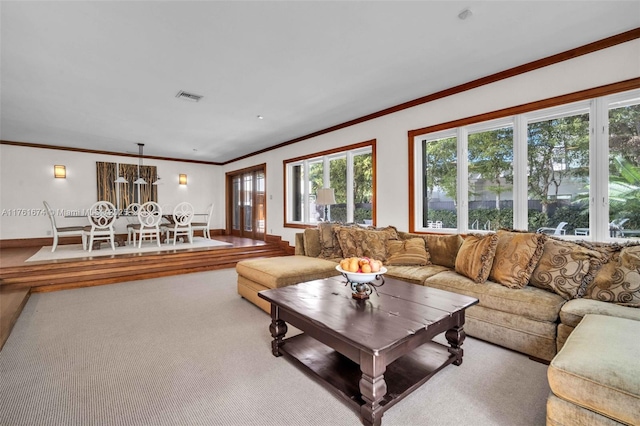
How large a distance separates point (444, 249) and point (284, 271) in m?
1.87

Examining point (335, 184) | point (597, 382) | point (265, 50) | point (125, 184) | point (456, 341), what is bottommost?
point (456, 341)

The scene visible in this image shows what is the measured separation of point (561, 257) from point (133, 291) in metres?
4.95

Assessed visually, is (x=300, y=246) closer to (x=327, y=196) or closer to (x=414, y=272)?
(x=327, y=196)

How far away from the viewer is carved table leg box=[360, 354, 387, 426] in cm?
154

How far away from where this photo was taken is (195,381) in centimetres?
196

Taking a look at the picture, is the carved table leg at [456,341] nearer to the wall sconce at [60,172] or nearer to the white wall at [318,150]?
the white wall at [318,150]

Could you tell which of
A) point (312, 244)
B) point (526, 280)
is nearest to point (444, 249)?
point (526, 280)

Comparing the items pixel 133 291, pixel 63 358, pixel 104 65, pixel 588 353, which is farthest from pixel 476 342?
pixel 104 65

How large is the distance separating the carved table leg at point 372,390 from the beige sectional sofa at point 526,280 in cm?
81

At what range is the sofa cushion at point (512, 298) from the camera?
2229mm

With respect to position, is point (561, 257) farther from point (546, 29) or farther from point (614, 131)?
point (546, 29)

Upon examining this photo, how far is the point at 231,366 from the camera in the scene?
215 cm

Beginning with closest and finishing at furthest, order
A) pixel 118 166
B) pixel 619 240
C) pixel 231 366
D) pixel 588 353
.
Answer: pixel 588 353 < pixel 231 366 < pixel 619 240 < pixel 118 166

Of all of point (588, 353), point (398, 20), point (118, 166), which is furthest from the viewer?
point (118, 166)
